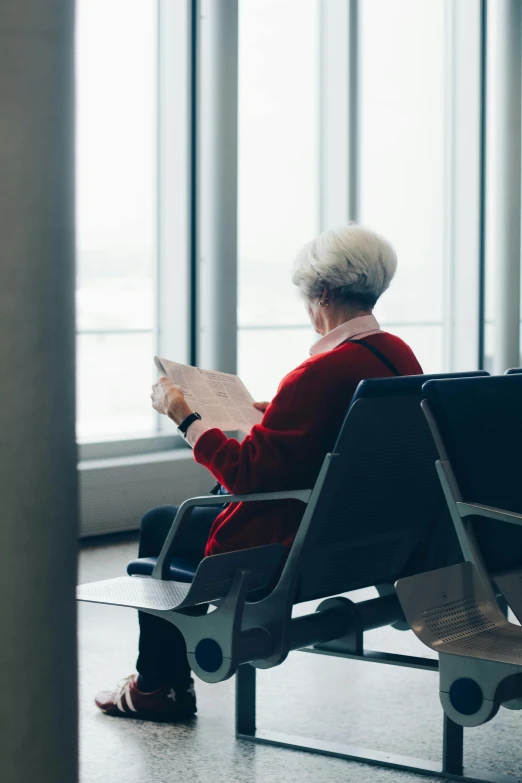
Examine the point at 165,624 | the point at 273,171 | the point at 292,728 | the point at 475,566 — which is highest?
the point at 273,171

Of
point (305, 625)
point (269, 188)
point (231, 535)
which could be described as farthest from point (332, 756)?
point (269, 188)

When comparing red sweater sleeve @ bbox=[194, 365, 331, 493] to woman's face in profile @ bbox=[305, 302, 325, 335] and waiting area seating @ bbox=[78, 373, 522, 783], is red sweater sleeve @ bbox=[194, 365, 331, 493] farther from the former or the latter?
woman's face in profile @ bbox=[305, 302, 325, 335]

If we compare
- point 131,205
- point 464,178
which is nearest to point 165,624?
point 131,205

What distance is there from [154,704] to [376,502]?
34.1 inches

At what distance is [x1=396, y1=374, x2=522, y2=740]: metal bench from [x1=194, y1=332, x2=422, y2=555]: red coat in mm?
311

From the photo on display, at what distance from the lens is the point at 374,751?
2.84m

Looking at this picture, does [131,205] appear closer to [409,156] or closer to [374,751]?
[409,156]

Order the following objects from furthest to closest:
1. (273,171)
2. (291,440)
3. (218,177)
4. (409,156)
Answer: (409,156) < (273,171) < (218,177) < (291,440)

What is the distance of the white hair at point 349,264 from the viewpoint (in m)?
2.83

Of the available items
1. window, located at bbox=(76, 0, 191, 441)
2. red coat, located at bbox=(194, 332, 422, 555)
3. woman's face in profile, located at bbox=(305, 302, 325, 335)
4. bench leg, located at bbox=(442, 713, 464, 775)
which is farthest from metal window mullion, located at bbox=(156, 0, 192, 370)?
bench leg, located at bbox=(442, 713, 464, 775)

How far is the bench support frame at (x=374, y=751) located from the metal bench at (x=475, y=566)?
387mm

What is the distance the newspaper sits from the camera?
9.41 feet

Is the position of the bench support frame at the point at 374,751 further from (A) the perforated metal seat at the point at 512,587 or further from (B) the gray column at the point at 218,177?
(B) the gray column at the point at 218,177

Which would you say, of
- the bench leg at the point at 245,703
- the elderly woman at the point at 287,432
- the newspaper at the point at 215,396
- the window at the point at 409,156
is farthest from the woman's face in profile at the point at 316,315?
the window at the point at 409,156
